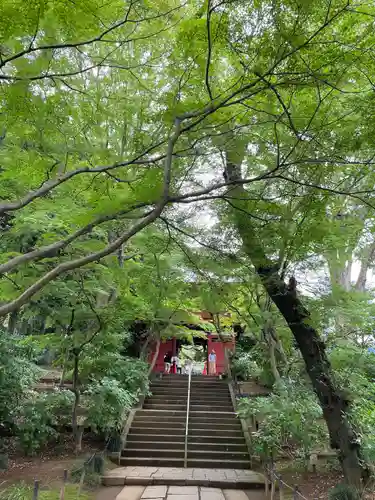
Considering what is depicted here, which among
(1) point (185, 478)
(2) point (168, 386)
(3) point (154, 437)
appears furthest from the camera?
(2) point (168, 386)

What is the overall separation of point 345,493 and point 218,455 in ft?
13.8

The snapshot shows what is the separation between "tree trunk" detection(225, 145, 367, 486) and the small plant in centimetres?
22

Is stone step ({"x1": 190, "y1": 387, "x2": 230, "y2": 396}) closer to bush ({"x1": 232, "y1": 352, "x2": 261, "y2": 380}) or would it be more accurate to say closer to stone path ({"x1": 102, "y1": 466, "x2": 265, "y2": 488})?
bush ({"x1": 232, "y1": 352, "x2": 261, "y2": 380})

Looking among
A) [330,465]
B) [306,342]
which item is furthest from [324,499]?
[306,342]

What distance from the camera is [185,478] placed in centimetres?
734

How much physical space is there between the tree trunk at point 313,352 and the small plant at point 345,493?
0.22 metres

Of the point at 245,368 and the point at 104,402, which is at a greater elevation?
the point at 245,368

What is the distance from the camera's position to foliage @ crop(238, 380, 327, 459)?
20.5ft

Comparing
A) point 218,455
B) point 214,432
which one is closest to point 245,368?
point 214,432

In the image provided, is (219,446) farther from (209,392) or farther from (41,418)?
(41,418)

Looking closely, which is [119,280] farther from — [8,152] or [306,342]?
[306,342]

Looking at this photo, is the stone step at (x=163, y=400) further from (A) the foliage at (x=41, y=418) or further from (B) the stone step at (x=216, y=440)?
(A) the foliage at (x=41, y=418)

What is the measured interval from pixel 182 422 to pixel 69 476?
4.14 meters

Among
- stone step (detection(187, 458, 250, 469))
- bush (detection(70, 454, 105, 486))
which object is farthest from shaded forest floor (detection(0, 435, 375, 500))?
stone step (detection(187, 458, 250, 469))
